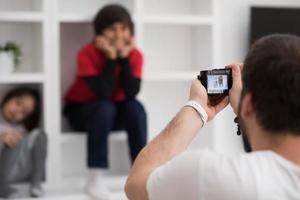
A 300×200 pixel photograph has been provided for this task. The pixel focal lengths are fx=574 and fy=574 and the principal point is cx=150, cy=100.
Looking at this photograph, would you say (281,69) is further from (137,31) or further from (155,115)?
(155,115)

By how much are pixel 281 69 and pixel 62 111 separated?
7.93 feet

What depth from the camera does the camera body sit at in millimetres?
1285

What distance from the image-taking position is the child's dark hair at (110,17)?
306 cm

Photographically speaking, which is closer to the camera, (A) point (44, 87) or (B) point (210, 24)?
(A) point (44, 87)

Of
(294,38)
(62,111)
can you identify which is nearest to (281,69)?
(294,38)

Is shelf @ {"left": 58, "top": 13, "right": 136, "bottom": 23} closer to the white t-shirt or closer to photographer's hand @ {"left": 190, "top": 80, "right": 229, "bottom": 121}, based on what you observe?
photographer's hand @ {"left": 190, "top": 80, "right": 229, "bottom": 121}

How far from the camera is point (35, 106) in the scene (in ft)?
10.3

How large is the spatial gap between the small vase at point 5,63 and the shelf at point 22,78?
3 centimetres

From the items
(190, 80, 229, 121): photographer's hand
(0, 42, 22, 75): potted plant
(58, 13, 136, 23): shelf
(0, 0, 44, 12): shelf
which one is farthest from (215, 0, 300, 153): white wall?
(190, 80, 229, 121): photographer's hand

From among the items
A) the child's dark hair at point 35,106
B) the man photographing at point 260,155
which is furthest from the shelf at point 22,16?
the man photographing at point 260,155

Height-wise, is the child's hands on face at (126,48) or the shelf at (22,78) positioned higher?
the child's hands on face at (126,48)

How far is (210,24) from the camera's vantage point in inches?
134

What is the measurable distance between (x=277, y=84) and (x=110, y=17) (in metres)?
2.17

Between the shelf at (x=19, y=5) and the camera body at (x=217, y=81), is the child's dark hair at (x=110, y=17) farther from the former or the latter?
the camera body at (x=217, y=81)
